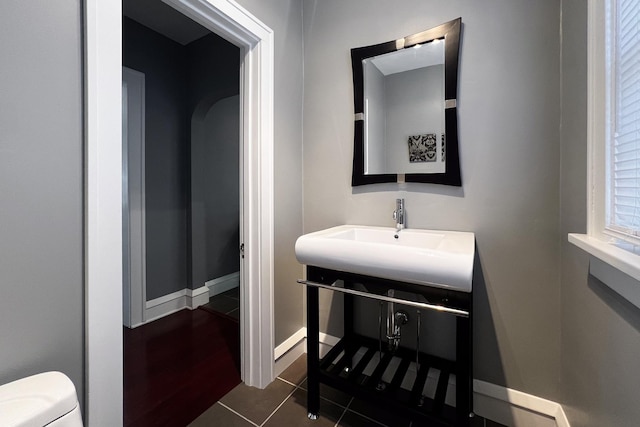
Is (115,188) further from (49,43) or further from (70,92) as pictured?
(49,43)

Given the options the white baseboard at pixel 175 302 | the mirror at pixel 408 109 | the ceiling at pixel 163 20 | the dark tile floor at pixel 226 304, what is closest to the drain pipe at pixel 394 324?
the mirror at pixel 408 109

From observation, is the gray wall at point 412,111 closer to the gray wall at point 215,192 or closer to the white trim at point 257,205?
the white trim at point 257,205

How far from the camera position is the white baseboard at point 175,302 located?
230 cm

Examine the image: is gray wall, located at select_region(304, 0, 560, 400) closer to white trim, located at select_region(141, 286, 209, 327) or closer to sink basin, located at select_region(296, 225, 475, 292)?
sink basin, located at select_region(296, 225, 475, 292)

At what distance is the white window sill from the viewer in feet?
1.85

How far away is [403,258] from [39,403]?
1000 millimetres

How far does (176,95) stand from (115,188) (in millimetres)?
1933

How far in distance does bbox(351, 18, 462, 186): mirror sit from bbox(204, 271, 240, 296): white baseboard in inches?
81.2

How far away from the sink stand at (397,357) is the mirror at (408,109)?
62cm

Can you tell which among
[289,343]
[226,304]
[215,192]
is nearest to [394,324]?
[289,343]

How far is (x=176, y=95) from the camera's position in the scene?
2406 mm

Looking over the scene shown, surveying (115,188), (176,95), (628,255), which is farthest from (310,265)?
(176,95)

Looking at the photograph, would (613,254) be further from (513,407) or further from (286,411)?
(286,411)

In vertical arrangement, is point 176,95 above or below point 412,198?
above
